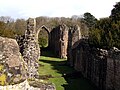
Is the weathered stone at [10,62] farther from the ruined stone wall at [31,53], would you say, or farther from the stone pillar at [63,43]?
the stone pillar at [63,43]

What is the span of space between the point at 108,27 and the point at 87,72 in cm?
663

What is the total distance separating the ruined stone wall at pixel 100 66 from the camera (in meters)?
16.3

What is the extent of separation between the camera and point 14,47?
3.82m

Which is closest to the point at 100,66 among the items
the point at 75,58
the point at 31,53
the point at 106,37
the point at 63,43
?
the point at 106,37

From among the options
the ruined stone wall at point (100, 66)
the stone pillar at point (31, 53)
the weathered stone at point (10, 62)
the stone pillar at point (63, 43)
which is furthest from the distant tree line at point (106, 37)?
the weathered stone at point (10, 62)

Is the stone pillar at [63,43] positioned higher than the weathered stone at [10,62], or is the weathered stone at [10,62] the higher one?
the stone pillar at [63,43]

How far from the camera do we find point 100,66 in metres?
19.3

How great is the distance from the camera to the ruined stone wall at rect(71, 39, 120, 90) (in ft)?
53.5

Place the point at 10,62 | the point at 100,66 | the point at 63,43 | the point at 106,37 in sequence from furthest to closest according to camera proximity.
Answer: the point at 63,43 < the point at 106,37 < the point at 100,66 < the point at 10,62

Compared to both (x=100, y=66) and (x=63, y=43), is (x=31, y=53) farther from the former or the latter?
(x=63, y=43)

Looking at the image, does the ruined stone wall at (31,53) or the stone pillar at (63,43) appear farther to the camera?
the stone pillar at (63,43)

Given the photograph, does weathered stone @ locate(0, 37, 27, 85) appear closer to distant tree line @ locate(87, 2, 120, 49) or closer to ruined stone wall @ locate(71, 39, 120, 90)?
ruined stone wall @ locate(71, 39, 120, 90)

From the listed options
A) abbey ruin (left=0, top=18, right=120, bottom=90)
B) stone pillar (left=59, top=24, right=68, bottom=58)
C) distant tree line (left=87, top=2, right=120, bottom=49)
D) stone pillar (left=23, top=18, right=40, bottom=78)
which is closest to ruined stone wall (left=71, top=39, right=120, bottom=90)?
abbey ruin (left=0, top=18, right=120, bottom=90)

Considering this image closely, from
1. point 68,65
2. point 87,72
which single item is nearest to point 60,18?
point 68,65
